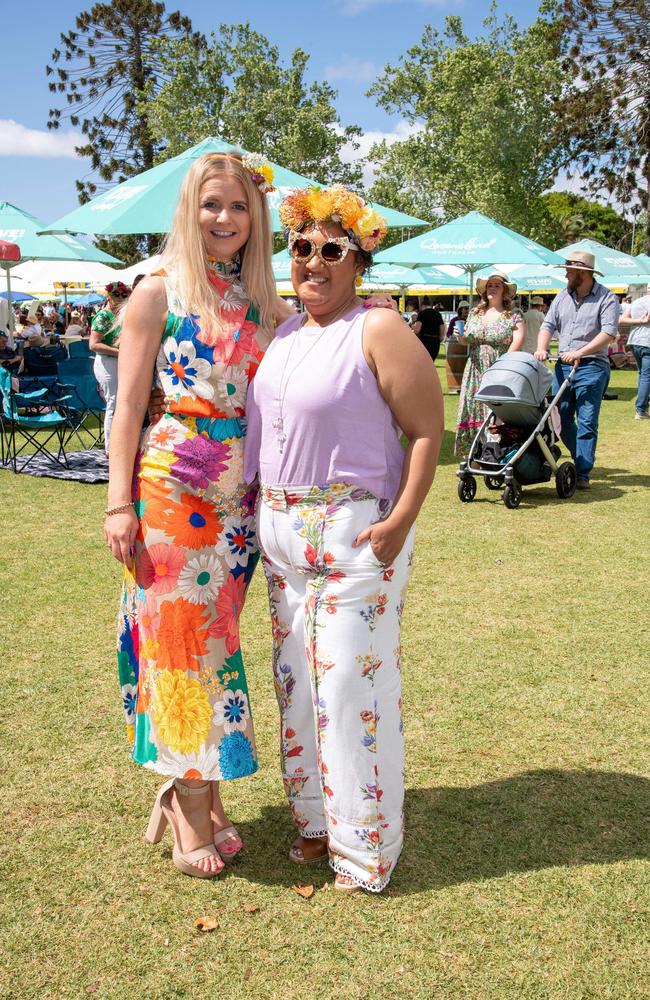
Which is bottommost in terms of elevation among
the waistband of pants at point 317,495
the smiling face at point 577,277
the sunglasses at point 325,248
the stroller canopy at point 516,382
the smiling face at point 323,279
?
the stroller canopy at point 516,382

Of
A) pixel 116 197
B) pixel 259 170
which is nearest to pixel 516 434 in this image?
pixel 116 197

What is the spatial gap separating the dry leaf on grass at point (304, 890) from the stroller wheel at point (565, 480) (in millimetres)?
5991

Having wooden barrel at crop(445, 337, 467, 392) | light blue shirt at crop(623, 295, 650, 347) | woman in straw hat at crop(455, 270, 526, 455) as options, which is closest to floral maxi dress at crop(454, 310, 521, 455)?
woman in straw hat at crop(455, 270, 526, 455)

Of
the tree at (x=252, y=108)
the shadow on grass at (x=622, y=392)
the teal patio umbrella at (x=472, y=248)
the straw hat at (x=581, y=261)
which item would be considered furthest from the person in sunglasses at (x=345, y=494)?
the tree at (x=252, y=108)

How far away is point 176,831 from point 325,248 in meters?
1.90

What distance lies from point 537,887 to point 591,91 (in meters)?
37.1

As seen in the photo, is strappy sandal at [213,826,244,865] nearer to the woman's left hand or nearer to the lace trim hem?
the lace trim hem

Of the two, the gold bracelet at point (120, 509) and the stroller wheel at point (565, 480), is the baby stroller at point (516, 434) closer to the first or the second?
the stroller wheel at point (565, 480)

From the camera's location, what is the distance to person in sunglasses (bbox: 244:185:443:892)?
249 centimetres

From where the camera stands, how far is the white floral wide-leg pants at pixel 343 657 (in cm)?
258

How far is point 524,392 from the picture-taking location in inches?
307

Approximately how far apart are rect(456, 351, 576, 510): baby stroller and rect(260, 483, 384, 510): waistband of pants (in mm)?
5450

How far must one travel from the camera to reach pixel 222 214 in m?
2.71

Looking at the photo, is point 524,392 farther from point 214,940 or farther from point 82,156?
point 82,156
